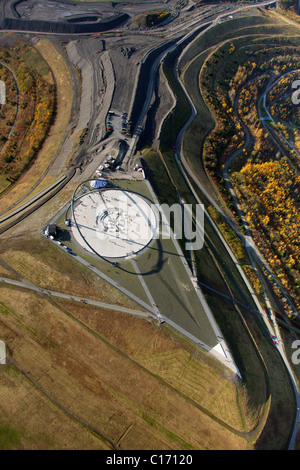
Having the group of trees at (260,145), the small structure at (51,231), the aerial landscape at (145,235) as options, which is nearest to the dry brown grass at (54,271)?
the aerial landscape at (145,235)

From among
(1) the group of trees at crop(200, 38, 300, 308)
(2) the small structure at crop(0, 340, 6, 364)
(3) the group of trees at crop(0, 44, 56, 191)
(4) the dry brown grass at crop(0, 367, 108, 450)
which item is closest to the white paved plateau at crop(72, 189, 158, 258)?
(2) the small structure at crop(0, 340, 6, 364)

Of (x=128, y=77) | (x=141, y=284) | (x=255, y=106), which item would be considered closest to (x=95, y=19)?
(x=128, y=77)

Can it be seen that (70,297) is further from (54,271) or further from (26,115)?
(26,115)

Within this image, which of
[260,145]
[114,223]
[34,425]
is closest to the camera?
[34,425]

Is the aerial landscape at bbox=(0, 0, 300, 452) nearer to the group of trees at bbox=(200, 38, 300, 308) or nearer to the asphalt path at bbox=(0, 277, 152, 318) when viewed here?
the asphalt path at bbox=(0, 277, 152, 318)

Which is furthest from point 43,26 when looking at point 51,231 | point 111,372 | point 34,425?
point 34,425

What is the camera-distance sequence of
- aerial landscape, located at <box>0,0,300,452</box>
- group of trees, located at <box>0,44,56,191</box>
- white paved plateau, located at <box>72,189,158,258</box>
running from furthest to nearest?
group of trees, located at <box>0,44,56,191</box>, white paved plateau, located at <box>72,189,158,258</box>, aerial landscape, located at <box>0,0,300,452</box>

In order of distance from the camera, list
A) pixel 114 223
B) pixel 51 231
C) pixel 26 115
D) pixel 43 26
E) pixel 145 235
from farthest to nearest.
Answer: pixel 43 26, pixel 26 115, pixel 114 223, pixel 145 235, pixel 51 231

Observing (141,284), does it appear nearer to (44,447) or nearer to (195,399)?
(195,399)
